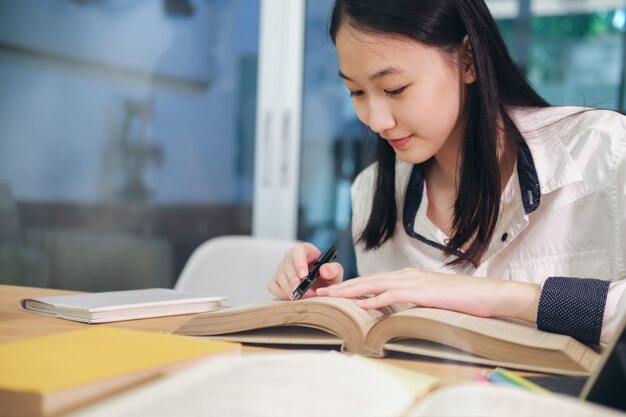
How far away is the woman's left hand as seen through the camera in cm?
92

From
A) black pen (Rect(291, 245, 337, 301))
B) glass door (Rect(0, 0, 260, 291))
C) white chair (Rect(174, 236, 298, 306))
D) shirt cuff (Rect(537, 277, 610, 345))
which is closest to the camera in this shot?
shirt cuff (Rect(537, 277, 610, 345))

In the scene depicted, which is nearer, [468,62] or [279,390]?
[279,390]

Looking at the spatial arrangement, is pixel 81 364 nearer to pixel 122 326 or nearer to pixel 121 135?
pixel 122 326

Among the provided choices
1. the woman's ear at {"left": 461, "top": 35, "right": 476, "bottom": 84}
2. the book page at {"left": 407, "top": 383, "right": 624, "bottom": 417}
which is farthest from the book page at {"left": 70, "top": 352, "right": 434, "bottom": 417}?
the woman's ear at {"left": 461, "top": 35, "right": 476, "bottom": 84}

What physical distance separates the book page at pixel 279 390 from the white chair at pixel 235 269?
1210 millimetres

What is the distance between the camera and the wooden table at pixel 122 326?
0.73 m

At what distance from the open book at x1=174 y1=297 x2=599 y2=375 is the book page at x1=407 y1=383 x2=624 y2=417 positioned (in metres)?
0.35

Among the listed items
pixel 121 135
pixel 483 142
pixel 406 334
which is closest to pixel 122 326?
pixel 406 334

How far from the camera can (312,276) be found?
1129 millimetres

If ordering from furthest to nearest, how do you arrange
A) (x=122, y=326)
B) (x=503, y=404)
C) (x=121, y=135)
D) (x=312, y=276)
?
(x=121, y=135), (x=312, y=276), (x=122, y=326), (x=503, y=404)

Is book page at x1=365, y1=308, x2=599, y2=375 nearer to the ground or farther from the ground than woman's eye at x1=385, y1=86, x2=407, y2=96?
nearer to the ground

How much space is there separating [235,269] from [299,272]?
62 centimetres

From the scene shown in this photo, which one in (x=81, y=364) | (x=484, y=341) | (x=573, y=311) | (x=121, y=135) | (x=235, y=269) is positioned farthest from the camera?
(x=121, y=135)

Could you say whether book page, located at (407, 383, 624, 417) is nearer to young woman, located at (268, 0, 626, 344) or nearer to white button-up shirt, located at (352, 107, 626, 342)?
young woman, located at (268, 0, 626, 344)
